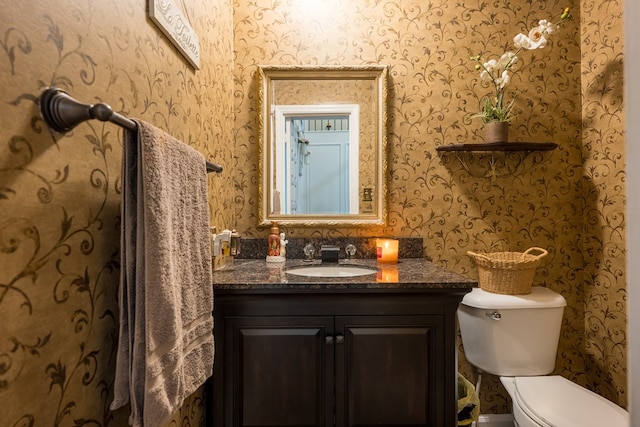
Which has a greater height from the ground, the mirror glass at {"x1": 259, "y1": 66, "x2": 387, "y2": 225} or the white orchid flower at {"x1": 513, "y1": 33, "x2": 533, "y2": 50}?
the white orchid flower at {"x1": 513, "y1": 33, "x2": 533, "y2": 50}

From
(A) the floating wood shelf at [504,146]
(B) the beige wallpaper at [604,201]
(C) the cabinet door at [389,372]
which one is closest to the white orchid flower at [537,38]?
(B) the beige wallpaper at [604,201]

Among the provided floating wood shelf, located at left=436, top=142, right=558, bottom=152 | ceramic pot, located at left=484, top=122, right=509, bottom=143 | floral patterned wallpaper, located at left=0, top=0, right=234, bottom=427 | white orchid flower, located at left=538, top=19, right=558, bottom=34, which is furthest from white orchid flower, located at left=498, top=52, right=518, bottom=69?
floral patterned wallpaper, located at left=0, top=0, right=234, bottom=427

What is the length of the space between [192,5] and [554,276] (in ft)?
7.11

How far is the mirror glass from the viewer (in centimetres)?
172

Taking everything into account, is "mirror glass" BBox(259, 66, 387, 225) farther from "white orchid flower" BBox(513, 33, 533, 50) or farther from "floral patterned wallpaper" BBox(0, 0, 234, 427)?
"floral patterned wallpaper" BBox(0, 0, 234, 427)

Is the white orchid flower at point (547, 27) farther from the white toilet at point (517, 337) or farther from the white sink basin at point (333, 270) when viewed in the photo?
the white sink basin at point (333, 270)

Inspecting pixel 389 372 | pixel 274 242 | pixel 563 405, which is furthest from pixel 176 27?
pixel 563 405

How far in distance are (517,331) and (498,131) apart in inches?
38.4

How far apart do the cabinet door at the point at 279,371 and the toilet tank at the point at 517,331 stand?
0.79 meters

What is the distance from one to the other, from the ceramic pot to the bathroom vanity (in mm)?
910

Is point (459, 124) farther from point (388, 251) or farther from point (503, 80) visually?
point (388, 251)

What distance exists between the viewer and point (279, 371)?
1.16m

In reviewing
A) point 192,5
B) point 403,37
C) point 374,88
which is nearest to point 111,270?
point 192,5

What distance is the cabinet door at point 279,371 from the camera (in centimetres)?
116
